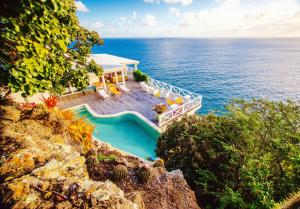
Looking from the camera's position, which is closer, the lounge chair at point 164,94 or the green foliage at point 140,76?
the lounge chair at point 164,94

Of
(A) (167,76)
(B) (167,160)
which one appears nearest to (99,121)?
(B) (167,160)

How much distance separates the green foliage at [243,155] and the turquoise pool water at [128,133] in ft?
12.7

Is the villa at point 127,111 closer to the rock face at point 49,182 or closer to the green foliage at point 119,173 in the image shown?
the green foliage at point 119,173

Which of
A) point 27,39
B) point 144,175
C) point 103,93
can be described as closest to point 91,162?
point 144,175

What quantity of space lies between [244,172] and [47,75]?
676cm

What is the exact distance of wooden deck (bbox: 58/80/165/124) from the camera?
15.2 metres

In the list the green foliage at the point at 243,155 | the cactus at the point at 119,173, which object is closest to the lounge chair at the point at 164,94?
the green foliage at the point at 243,155

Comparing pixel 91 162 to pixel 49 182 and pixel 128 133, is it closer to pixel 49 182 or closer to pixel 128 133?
pixel 49 182

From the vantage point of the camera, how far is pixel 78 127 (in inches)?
305

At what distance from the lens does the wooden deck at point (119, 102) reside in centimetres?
1519

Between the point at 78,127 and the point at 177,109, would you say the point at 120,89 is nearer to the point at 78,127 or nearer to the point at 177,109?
the point at 177,109

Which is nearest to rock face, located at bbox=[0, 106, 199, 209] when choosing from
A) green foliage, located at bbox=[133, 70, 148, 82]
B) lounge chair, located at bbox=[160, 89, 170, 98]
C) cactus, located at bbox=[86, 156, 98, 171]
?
cactus, located at bbox=[86, 156, 98, 171]

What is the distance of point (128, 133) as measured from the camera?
42.5 feet

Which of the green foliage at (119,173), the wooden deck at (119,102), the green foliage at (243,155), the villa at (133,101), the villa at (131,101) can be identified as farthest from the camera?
the wooden deck at (119,102)
